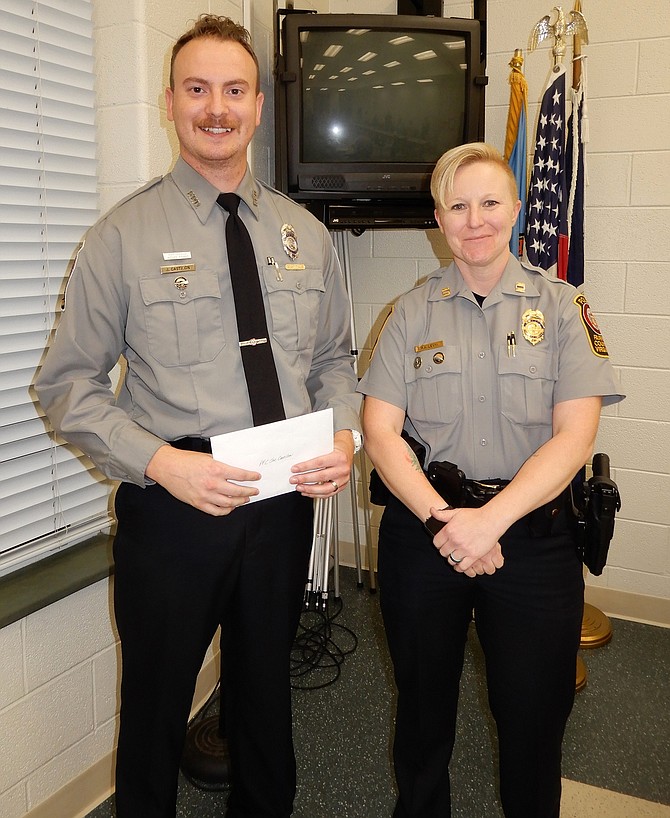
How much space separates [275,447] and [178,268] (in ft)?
1.43

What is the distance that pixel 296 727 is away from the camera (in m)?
2.33

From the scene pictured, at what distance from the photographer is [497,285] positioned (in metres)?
1.59

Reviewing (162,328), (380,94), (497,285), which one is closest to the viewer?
(162,328)

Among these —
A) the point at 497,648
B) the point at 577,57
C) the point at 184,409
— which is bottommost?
the point at 497,648

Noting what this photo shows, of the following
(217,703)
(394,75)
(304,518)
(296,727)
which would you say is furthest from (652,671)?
(394,75)

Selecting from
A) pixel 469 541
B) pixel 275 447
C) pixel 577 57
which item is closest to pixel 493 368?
pixel 469 541

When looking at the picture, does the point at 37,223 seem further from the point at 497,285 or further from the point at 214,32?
the point at 497,285

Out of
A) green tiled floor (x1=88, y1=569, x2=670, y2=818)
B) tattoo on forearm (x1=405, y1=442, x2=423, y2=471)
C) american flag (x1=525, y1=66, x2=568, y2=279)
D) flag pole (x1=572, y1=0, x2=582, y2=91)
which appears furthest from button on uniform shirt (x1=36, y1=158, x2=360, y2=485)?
flag pole (x1=572, y1=0, x2=582, y2=91)

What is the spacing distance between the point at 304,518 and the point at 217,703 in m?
1.14

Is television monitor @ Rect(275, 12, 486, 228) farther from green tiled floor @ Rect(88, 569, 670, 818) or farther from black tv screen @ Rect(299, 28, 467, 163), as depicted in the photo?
green tiled floor @ Rect(88, 569, 670, 818)

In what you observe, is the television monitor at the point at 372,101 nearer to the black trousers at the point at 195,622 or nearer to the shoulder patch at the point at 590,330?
the shoulder patch at the point at 590,330

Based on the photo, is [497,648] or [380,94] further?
[380,94]

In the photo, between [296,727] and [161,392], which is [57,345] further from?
[296,727]

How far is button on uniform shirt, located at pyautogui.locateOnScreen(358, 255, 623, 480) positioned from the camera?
1.53m
